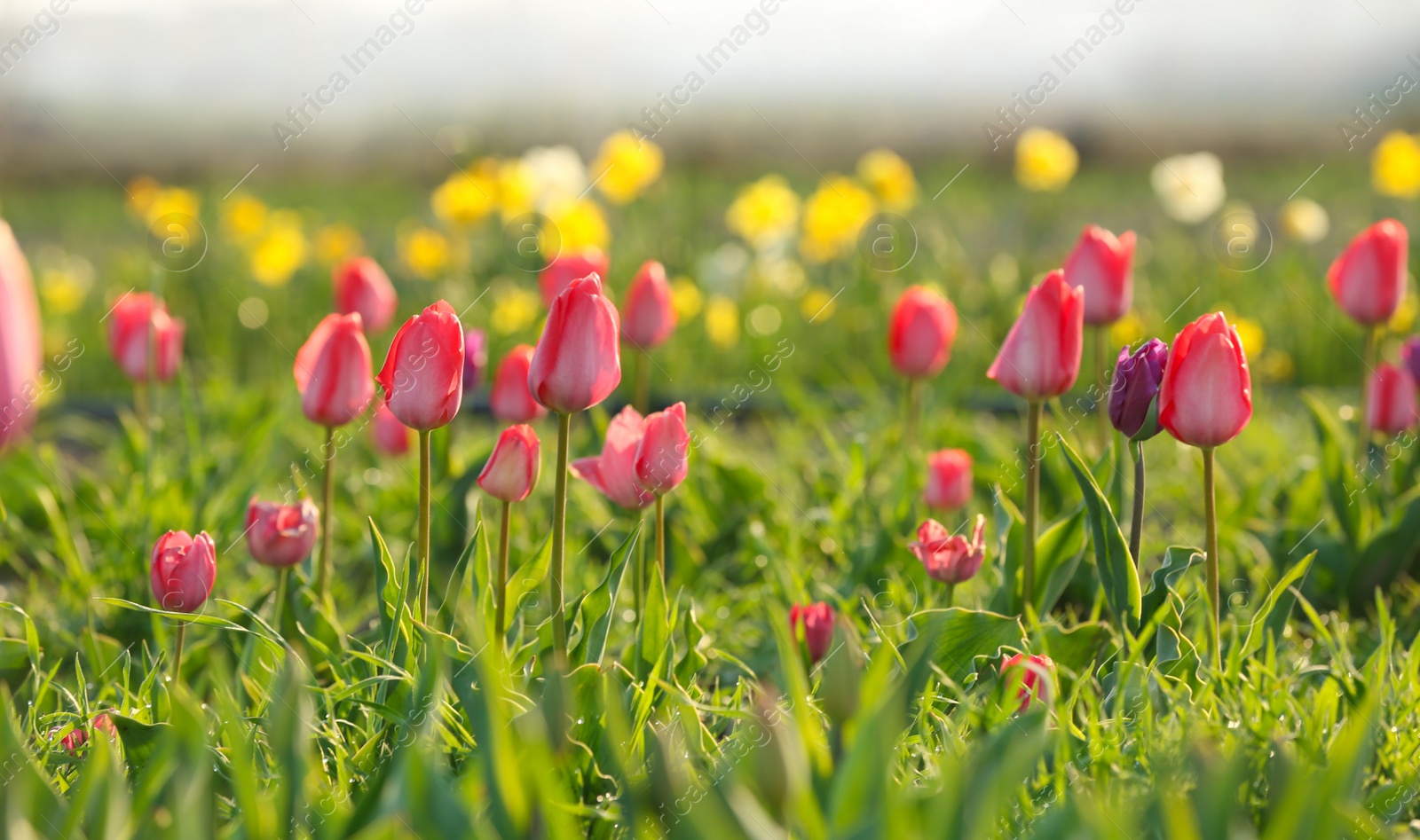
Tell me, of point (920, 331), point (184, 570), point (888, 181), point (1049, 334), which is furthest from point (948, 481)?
point (888, 181)

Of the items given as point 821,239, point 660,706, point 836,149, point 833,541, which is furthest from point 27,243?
point 836,149

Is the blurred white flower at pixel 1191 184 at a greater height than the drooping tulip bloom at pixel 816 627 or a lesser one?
greater

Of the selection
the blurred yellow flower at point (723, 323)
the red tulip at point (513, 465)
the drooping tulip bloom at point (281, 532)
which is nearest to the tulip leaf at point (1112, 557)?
the red tulip at point (513, 465)

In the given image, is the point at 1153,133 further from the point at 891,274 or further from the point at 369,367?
the point at 369,367

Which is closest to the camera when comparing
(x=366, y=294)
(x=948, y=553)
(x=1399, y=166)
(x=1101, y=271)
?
(x=948, y=553)

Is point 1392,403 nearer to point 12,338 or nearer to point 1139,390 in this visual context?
point 1139,390

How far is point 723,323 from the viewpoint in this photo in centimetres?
376

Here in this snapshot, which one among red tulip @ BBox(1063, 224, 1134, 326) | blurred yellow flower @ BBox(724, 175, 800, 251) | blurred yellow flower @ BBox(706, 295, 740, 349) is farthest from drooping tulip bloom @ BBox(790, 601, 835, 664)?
blurred yellow flower @ BBox(724, 175, 800, 251)

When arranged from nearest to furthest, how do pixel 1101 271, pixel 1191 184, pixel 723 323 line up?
pixel 1101 271 < pixel 723 323 < pixel 1191 184

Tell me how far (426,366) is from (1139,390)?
819 millimetres

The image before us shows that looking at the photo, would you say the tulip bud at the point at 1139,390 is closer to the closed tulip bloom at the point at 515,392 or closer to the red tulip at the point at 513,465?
the red tulip at the point at 513,465

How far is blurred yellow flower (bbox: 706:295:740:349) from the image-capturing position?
3.76m

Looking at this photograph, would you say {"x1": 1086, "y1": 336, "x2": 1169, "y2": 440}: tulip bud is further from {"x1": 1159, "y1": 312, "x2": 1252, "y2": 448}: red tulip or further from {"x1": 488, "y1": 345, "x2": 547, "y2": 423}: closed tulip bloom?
{"x1": 488, "y1": 345, "x2": 547, "y2": 423}: closed tulip bloom

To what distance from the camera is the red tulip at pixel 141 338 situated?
216 cm
